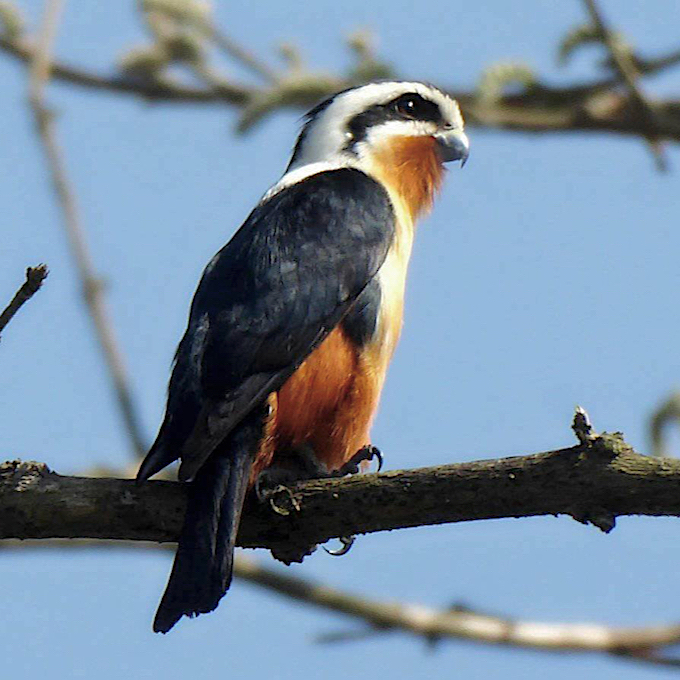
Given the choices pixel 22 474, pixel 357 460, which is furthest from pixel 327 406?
pixel 22 474

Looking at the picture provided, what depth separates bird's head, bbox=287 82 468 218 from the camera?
21.4ft

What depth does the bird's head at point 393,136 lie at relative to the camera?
6.53 m

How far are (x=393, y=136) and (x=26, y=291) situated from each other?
2863 millimetres

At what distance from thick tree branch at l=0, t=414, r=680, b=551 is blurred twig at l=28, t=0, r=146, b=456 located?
1391 mm

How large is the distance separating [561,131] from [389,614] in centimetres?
239

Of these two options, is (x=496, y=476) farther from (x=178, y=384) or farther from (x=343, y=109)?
(x=343, y=109)

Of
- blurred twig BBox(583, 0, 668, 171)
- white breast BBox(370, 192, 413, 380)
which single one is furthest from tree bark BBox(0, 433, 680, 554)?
blurred twig BBox(583, 0, 668, 171)

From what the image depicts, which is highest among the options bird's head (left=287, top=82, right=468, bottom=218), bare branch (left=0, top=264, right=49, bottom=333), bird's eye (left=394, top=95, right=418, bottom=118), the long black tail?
bird's eye (left=394, top=95, right=418, bottom=118)

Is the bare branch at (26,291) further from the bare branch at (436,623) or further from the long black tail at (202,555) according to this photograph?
the bare branch at (436,623)

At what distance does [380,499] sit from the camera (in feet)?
14.7

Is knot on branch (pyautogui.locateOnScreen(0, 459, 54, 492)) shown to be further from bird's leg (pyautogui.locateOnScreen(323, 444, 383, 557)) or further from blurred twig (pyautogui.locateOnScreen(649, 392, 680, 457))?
blurred twig (pyautogui.locateOnScreen(649, 392, 680, 457))

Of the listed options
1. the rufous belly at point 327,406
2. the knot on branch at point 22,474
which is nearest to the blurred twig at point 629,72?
the rufous belly at point 327,406

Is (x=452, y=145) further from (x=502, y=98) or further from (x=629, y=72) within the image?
(x=629, y=72)

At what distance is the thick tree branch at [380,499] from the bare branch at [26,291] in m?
0.65
